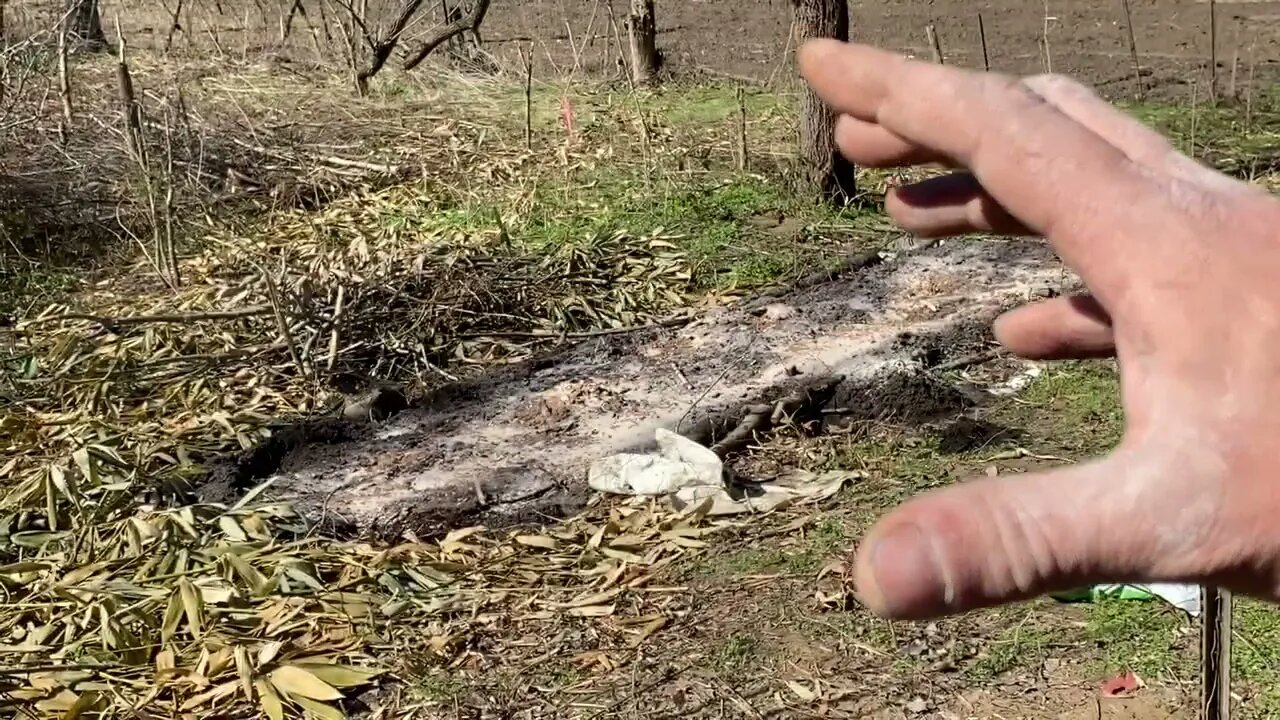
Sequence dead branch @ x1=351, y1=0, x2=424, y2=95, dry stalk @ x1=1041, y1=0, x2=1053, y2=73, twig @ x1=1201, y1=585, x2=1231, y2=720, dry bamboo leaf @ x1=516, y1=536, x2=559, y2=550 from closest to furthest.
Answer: twig @ x1=1201, y1=585, x2=1231, y2=720, dry bamboo leaf @ x1=516, y1=536, x2=559, y2=550, dry stalk @ x1=1041, y1=0, x2=1053, y2=73, dead branch @ x1=351, y1=0, x2=424, y2=95

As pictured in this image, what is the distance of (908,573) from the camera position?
0.89 m

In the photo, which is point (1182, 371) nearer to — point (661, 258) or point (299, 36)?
point (661, 258)

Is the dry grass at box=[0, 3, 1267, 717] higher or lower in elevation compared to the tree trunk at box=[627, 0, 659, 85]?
lower

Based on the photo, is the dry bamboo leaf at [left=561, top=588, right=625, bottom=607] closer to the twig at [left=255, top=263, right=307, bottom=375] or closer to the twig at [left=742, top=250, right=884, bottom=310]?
the twig at [left=255, top=263, right=307, bottom=375]

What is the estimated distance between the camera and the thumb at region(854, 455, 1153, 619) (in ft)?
2.95

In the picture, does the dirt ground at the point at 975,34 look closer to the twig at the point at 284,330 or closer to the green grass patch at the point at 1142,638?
the twig at the point at 284,330

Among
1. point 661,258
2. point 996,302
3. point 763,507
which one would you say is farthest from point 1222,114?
point 763,507

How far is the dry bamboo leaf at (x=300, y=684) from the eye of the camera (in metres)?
2.98

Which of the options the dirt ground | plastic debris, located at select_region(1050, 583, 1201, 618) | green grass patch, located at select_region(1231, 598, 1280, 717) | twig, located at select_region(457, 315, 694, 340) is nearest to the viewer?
green grass patch, located at select_region(1231, 598, 1280, 717)

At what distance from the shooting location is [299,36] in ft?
40.6

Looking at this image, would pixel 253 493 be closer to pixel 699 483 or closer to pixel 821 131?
pixel 699 483

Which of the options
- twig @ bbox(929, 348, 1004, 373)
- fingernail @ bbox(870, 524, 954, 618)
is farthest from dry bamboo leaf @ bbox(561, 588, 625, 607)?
fingernail @ bbox(870, 524, 954, 618)

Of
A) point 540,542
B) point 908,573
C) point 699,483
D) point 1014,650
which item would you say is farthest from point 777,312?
point 908,573

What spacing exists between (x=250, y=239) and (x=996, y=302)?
4.33 meters
